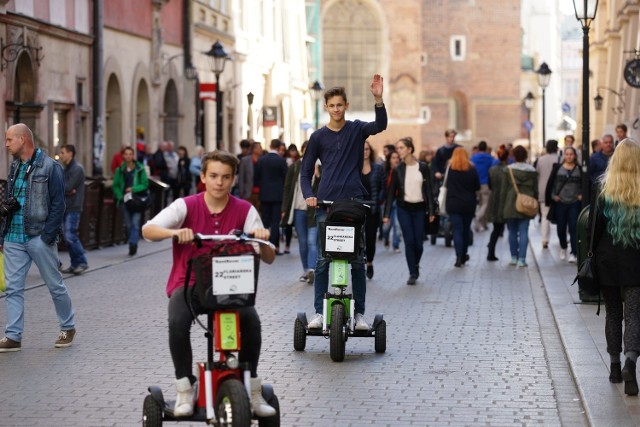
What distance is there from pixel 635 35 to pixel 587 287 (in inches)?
1130

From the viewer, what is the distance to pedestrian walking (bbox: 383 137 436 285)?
17.1 m

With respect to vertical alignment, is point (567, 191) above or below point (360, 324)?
above

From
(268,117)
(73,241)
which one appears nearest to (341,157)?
(73,241)

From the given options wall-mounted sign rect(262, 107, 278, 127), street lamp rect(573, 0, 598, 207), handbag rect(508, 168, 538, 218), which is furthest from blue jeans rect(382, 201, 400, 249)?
wall-mounted sign rect(262, 107, 278, 127)

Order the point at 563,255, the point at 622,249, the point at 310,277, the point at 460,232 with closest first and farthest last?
the point at 622,249
the point at 310,277
the point at 460,232
the point at 563,255

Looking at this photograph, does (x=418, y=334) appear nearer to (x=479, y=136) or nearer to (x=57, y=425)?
(x=57, y=425)

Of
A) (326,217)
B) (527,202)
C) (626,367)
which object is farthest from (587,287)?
(527,202)

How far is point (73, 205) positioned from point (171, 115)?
1839 centimetres

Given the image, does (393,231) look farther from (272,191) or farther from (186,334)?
(186,334)

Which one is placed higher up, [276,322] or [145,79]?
[145,79]

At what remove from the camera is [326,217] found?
10.7m

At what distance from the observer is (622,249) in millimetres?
8875

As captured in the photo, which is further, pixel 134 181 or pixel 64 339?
pixel 134 181

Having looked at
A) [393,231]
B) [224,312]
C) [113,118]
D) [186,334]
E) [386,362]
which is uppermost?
[113,118]
